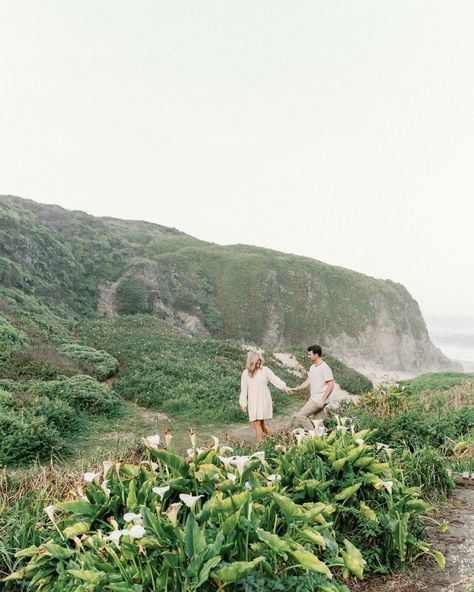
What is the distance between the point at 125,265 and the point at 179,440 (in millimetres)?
33920

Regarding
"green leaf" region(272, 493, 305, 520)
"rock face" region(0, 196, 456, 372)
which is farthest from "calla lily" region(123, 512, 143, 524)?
"rock face" region(0, 196, 456, 372)

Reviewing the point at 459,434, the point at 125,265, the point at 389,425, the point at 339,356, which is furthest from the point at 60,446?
the point at 339,356

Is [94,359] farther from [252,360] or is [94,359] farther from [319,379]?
[319,379]

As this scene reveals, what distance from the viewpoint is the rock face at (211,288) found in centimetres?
3516

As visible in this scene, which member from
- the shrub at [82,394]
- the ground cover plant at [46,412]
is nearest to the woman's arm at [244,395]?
the ground cover plant at [46,412]

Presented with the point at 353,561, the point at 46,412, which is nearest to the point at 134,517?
the point at 353,561

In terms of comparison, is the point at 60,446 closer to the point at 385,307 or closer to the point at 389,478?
the point at 389,478

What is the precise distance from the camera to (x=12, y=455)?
938 centimetres

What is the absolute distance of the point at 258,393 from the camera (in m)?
9.59

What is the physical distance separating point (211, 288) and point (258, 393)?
42.5 metres

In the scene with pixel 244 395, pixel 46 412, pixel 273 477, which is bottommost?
pixel 46 412

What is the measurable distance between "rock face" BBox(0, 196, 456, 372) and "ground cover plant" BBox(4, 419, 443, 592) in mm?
24565

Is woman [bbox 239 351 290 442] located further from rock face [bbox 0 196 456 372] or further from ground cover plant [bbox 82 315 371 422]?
rock face [bbox 0 196 456 372]

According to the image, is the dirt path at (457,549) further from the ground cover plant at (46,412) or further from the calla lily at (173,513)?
the ground cover plant at (46,412)
